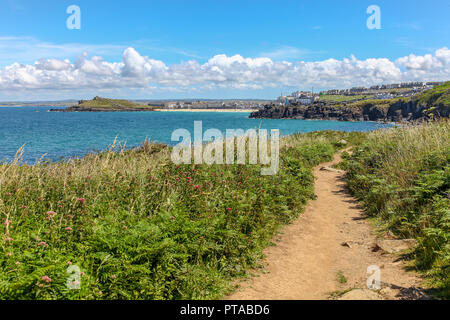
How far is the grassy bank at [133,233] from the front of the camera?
4.14 metres

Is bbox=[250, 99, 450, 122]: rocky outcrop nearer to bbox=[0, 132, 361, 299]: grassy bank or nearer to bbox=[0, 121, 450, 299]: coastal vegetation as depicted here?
bbox=[0, 121, 450, 299]: coastal vegetation

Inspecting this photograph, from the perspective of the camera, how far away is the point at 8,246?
4.40 meters

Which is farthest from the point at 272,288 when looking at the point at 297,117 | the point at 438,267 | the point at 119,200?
the point at 297,117

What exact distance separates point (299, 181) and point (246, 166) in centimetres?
235

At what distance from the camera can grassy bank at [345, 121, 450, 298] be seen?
5.95m

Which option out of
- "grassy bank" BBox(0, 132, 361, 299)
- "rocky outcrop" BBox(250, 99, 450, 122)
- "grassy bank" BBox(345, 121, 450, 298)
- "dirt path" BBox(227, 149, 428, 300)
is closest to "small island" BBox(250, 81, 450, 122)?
"rocky outcrop" BBox(250, 99, 450, 122)

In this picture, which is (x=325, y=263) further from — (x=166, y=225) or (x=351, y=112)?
(x=351, y=112)

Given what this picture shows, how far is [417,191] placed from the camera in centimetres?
855

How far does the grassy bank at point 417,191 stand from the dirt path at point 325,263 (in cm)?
49

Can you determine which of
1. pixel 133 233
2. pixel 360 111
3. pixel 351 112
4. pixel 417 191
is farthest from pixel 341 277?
pixel 360 111

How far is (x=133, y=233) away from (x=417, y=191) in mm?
7526

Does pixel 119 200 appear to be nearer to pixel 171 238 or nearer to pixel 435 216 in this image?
pixel 171 238

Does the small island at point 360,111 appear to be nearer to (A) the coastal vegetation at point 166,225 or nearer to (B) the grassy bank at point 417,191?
(B) the grassy bank at point 417,191

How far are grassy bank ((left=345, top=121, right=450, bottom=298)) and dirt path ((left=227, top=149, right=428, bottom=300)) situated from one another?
0.49 meters
